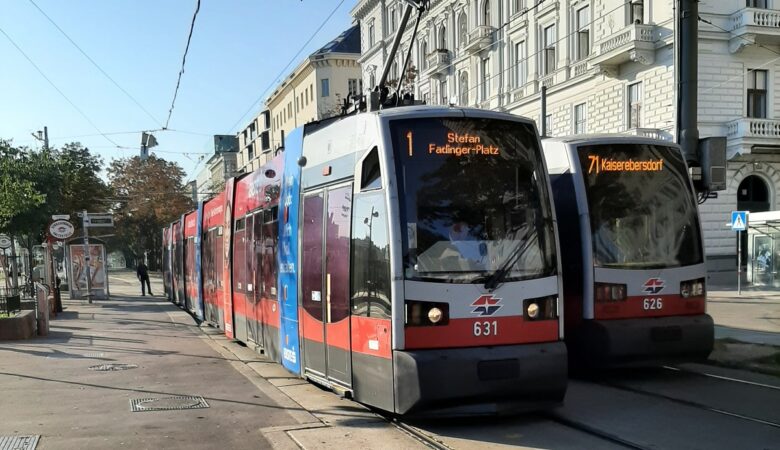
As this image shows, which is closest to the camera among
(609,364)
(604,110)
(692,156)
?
(609,364)

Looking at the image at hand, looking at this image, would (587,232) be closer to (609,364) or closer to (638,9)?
(609,364)

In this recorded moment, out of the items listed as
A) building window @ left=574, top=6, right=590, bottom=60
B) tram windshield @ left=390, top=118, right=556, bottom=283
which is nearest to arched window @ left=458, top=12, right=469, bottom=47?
building window @ left=574, top=6, right=590, bottom=60

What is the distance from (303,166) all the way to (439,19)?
136 ft

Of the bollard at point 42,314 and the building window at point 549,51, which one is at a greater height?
the building window at point 549,51

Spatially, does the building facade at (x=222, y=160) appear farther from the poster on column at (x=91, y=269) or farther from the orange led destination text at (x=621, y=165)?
the orange led destination text at (x=621, y=165)

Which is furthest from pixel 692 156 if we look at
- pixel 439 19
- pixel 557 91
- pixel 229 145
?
pixel 229 145

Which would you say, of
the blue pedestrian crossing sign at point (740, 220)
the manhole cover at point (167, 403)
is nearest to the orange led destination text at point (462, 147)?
the manhole cover at point (167, 403)

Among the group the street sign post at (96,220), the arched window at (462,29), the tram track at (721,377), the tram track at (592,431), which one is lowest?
the tram track at (721,377)

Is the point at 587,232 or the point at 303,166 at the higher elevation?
the point at 303,166

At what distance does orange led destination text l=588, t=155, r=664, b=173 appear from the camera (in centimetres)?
917

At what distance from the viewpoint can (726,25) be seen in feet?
94.3

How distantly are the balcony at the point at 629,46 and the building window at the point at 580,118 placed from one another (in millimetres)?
3364

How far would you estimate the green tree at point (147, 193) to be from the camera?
5988 cm

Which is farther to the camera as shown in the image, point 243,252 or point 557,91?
point 557,91
